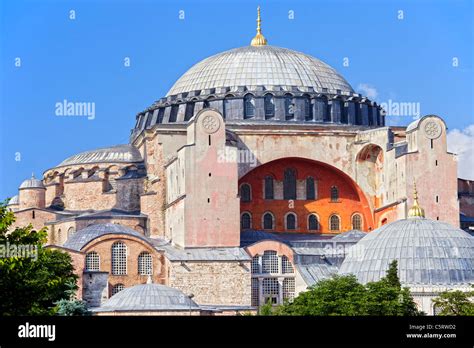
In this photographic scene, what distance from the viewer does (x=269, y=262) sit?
67.8m

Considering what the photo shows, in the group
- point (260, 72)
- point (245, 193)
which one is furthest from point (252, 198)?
point (260, 72)

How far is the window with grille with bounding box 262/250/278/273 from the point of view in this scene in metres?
67.6

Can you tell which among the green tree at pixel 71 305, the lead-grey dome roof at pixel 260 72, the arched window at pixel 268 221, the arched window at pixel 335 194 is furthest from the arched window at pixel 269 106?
the green tree at pixel 71 305

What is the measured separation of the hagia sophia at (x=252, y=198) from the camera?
64.9 meters

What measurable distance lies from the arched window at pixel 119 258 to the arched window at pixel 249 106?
10108 mm

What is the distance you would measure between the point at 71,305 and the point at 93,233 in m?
9.02

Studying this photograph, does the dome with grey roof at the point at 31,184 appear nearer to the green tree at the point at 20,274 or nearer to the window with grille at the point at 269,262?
the window with grille at the point at 269,262

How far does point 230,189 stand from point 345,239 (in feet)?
19.5

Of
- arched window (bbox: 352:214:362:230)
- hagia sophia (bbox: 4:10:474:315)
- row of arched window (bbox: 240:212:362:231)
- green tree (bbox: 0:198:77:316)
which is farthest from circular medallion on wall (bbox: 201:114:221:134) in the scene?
green tree (bbox: 0:198:77:316)

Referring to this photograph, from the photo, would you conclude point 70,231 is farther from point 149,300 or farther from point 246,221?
point 149,300
